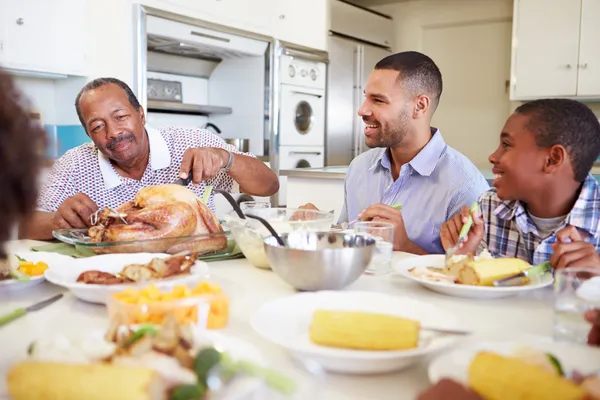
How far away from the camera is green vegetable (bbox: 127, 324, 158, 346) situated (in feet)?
2.02

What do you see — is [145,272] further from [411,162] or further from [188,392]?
[411,162]

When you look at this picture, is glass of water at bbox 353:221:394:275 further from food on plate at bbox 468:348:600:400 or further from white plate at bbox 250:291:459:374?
food on plate at bbox 468:348:600:400

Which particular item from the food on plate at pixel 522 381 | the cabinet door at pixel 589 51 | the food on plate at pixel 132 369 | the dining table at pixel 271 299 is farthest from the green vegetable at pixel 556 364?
the cabinet door at pixel 589 51

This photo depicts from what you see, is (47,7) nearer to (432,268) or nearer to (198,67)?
(198,67)

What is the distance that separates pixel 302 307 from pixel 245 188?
4.34ft

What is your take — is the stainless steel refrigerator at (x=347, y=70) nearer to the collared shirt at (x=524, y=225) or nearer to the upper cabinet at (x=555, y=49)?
the upper cabinet at (x=555, y=49)

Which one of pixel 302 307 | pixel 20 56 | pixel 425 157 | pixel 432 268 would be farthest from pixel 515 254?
pixel 20 56

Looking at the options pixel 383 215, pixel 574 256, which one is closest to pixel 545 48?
pixel 383 215

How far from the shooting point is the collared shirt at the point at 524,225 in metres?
1.31

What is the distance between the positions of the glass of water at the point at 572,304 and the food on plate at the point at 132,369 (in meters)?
0.44

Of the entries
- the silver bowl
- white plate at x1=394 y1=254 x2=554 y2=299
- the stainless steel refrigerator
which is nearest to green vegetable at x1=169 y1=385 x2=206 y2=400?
the silver bowl

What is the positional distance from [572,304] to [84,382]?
2.03ft

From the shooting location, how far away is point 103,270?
111 centimetres

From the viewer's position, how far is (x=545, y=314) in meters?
0.93
